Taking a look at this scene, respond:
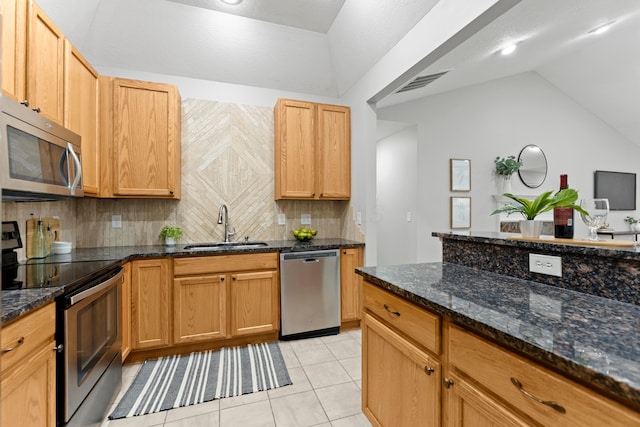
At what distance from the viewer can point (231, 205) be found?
3.43m

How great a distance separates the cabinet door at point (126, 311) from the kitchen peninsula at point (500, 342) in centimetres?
190

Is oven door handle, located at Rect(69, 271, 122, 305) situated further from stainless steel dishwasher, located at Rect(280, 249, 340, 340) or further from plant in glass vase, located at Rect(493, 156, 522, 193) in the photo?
plant in glass vase, located at Rect(493, 156, 522, 193)

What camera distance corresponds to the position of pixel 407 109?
14.9ft

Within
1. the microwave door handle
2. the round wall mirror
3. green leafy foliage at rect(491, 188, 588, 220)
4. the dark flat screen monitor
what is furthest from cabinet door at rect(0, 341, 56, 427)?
the dark flat screen monitor

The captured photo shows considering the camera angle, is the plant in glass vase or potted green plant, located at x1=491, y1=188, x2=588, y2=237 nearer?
potted green plant, located at x1=491, y1=188, x2=588, y2=237

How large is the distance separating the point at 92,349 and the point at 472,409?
1916 mm

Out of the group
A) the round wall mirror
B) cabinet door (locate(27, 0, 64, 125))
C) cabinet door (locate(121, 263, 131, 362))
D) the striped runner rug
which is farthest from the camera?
the round wall mirror

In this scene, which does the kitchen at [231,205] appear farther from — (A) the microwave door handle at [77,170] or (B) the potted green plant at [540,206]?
(B) the potted green plant at [540,206]

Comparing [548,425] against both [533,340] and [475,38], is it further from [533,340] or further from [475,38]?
[475,38]

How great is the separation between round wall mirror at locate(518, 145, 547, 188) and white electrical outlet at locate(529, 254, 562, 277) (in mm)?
4621

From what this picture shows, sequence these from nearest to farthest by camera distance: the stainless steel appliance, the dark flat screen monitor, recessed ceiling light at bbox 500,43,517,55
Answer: the stainless steel appliance < recessed ceiling light at bbox 500,43,517,55 < the dark flat screen monitor

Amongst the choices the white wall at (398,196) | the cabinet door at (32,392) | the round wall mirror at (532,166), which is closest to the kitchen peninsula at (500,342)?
the cabinet door at (32,392)

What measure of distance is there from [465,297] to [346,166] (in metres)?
2.47

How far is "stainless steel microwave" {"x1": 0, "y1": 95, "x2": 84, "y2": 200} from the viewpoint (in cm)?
139
